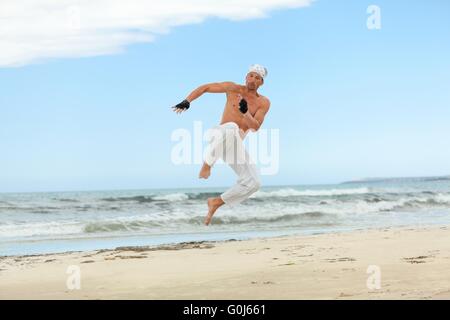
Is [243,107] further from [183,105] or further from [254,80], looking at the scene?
[183,105]

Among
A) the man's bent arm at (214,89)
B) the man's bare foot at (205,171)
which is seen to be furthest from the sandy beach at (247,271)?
the man's bent arm at (214,89)

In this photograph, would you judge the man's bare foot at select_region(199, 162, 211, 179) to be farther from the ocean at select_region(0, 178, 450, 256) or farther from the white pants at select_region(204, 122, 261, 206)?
the ocean at select_region(0, 178, 450, 256)

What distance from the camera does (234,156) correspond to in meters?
4.75

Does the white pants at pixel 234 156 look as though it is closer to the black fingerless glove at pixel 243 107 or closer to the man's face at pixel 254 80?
the black fingerless glove at pixel 243 107

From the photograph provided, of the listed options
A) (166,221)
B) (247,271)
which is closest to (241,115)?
(247,271)

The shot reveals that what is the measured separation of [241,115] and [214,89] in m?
0.27

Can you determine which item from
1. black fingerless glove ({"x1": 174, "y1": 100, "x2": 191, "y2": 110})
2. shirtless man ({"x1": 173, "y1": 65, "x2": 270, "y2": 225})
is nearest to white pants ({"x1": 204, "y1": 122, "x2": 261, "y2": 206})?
shirtless man ({"x1": 173, "y1": 65, "x2": 270, "y2": 225})

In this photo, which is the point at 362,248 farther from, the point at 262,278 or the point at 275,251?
the point at 262,278

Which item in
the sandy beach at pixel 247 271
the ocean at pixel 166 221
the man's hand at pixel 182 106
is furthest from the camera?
the ocean at pixel 166 221

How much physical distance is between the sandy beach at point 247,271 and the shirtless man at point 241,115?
2.96m

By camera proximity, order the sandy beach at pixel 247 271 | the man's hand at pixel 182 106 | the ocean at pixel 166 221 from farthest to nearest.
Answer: the ocean at pixel 166 221 → the sandy beach at pixel 247 271 → the man's hand at pixel 182 106

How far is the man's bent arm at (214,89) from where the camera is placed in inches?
187
